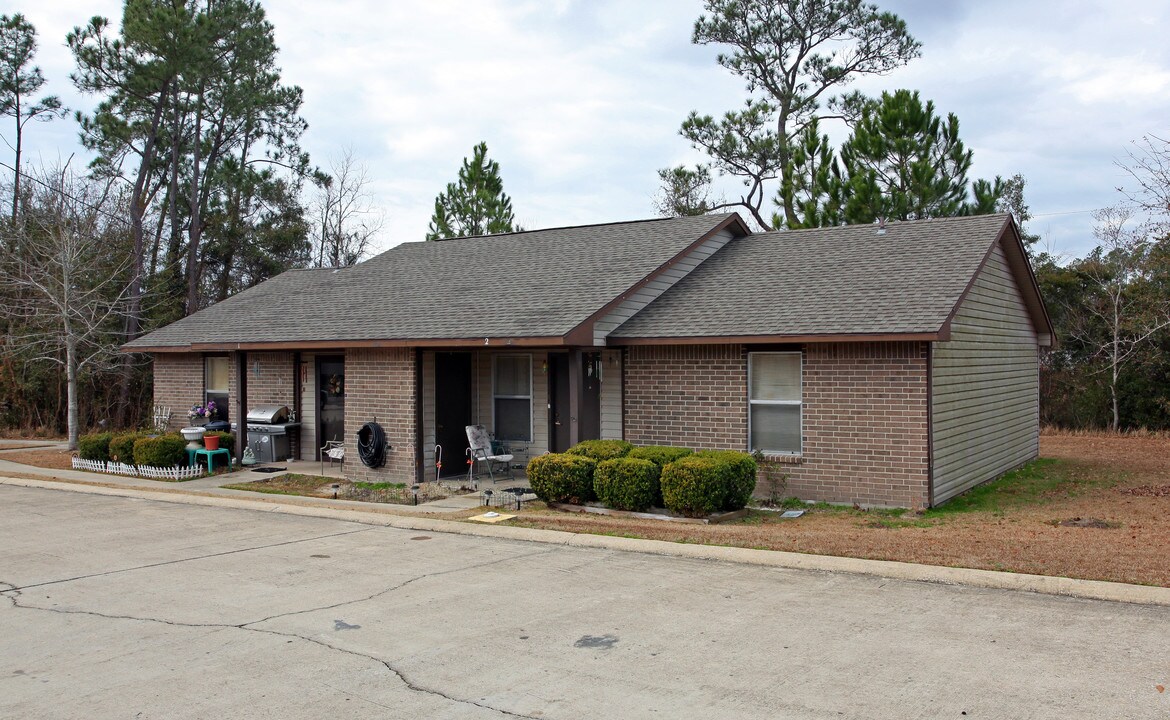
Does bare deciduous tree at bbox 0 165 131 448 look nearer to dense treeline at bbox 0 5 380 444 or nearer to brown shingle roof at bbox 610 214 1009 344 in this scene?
dense treeline at bbox 0 5 380 444

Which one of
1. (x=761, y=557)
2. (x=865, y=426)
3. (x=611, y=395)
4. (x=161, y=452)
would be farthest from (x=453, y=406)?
(x=761, y=557)

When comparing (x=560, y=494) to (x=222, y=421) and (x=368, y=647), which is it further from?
(x=222, y=421)

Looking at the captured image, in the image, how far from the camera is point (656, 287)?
617 inches

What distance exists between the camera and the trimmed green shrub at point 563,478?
12.3 meters

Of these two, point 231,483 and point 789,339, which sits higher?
point 789,339

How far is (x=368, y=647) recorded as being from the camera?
6.30m

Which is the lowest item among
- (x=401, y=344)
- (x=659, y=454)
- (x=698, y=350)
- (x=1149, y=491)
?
(x=1149, y=491)

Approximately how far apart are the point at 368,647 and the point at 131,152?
33.9 metres

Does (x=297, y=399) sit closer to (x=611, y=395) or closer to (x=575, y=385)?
(x=611, y=395)

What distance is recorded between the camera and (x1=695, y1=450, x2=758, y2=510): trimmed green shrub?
11703 millimetres

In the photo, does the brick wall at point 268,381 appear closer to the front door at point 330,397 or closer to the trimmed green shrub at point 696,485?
the front door at point 330,397

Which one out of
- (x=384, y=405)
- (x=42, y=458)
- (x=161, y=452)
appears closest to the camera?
(x=384, y=405)

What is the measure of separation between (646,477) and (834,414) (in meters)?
2.94

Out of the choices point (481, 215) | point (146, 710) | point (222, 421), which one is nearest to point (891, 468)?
point (146, 710)
